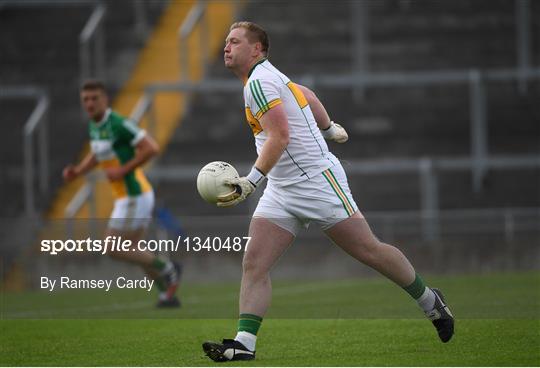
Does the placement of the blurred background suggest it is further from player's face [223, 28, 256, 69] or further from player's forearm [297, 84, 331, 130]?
player's face [223, 28, 256, 69]

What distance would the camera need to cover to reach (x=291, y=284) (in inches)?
680

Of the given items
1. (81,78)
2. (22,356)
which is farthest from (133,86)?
(22,356)

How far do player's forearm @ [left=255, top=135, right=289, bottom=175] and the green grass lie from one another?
46.3 inches

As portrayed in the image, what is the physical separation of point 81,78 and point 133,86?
0.88 meters

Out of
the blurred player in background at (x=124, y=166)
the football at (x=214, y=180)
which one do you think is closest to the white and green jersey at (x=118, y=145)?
the blurred player in background at (x=124, y=166)

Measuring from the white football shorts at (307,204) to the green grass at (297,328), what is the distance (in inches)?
33.4

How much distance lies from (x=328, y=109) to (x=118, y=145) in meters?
7.97

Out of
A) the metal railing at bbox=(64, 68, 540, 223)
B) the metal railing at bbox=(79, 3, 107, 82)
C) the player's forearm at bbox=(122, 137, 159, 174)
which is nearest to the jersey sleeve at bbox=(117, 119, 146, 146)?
the player's forearm at bbox=(122, 137, 159, 174)

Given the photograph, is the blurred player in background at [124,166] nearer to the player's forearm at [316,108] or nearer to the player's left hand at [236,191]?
the player's forearm at [316,108]

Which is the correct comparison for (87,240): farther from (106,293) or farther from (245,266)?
(245,266)

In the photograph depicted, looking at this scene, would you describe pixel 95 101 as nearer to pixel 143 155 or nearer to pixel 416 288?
pixel 143 155

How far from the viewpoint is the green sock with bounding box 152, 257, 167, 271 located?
13.3m

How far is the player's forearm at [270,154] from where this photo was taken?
8.41 m

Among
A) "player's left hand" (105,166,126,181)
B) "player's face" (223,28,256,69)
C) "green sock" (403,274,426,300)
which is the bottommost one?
"green sock" (403,274,426,300)
